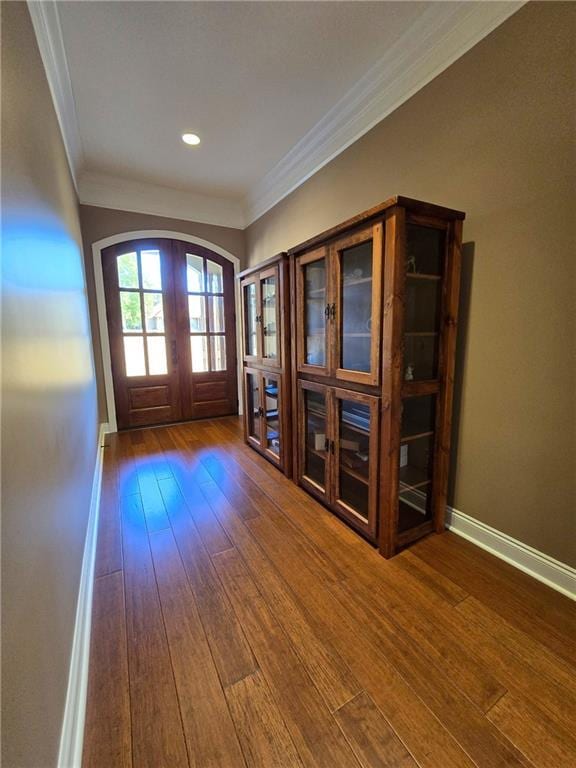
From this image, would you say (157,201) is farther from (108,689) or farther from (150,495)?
(108,689)

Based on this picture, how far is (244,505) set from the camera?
7.22 feet

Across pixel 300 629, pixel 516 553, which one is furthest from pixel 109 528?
pixel 516 553

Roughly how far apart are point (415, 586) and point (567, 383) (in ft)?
3.68

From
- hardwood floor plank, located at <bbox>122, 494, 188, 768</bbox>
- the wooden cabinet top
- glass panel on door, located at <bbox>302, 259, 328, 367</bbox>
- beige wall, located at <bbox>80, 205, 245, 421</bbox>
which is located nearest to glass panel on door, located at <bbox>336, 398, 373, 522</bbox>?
glass panel on door, located at <bbox>302, 259, 328, 367</bbox>

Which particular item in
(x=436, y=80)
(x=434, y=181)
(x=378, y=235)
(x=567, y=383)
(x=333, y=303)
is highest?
(x=436, y=80)

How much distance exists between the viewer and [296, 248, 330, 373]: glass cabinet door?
2082mm

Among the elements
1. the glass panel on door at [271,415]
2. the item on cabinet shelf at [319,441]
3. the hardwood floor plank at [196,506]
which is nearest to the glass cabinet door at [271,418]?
the glass panel on door at [271,415]

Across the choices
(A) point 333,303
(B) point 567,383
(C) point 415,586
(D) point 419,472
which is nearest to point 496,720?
(C) point 415,586

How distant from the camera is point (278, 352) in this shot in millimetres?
2535

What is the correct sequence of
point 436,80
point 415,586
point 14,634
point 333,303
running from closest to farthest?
point 14,634 → point 415,586 → point 436,80 → point 333,303

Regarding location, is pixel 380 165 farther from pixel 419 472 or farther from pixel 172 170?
pixel 172 170

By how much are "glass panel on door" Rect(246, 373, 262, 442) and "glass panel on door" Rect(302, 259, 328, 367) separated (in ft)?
2.76

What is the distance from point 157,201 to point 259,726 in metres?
4.43

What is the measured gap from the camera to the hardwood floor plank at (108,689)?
3.00ft
